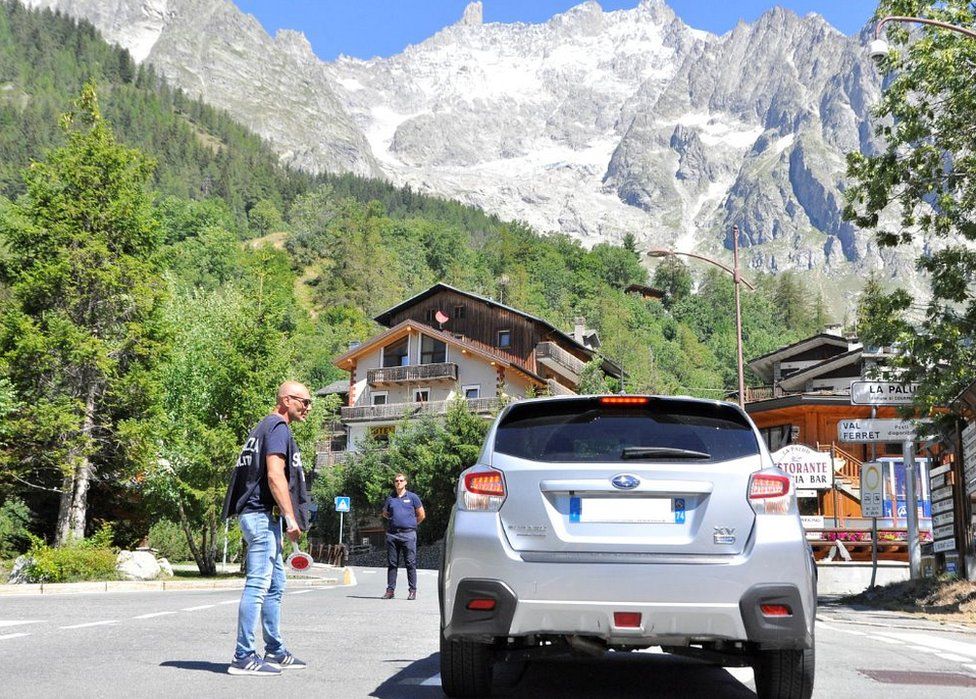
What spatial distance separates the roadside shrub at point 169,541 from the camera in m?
37.6

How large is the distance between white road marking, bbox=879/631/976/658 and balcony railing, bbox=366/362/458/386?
51.0m

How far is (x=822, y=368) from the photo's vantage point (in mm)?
48938

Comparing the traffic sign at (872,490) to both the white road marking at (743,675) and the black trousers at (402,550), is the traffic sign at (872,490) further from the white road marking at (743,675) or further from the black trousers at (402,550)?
the white road marking at (743,675)

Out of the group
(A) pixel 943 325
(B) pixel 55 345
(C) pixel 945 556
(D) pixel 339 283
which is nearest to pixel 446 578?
(A) pixel 943 325

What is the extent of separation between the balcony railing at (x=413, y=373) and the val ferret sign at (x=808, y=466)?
37.0 m

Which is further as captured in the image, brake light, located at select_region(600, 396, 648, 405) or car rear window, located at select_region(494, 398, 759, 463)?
brake light, located at select_region(600, 396, 648, 405)

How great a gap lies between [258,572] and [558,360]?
60.7 m

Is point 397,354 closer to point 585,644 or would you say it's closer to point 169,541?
point 169,541

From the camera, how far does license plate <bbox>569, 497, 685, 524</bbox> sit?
18.7 feet

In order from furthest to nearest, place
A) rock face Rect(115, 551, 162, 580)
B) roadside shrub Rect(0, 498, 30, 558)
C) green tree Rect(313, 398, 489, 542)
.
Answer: green tree Rect(313, 398, 489, 542) → roadside shrub Rect(0, 498, 30, 558) → rock face Rect(115, 551, 162, 580)

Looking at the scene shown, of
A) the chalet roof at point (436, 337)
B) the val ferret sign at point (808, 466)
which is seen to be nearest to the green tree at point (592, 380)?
the chalet roof at point (436, 337)

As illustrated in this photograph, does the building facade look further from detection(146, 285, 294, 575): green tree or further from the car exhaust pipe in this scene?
the car exhaust pipe

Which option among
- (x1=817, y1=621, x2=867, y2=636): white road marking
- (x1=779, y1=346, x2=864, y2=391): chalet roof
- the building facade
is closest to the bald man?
(x1=817, y1=621, x2=867, y2=636): white road marking

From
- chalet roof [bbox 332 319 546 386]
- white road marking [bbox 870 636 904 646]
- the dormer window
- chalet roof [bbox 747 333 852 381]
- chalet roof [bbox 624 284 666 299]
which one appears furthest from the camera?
chalet roof [bbox 624 284 666 299]
